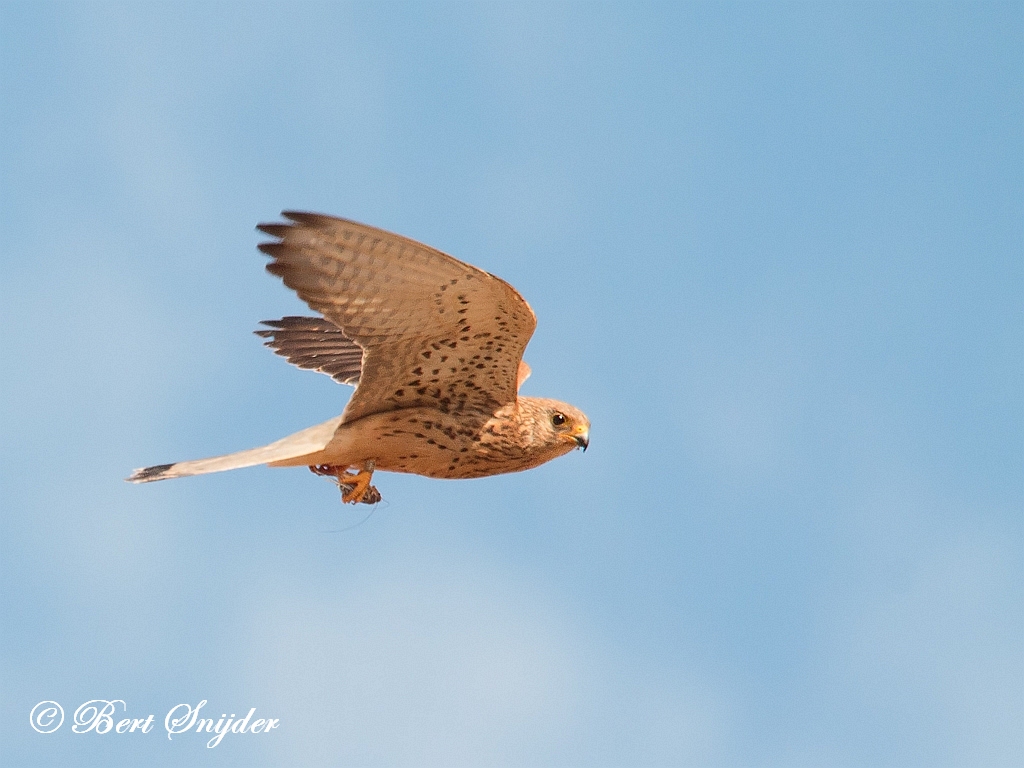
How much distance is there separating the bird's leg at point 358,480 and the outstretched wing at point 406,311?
0.34 m

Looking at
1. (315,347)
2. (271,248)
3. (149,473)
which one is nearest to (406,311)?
(271,248)

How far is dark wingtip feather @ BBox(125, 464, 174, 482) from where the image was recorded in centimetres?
671

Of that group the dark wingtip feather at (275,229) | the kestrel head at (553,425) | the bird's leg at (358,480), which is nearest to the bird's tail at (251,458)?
the bird's leg at (358,480)

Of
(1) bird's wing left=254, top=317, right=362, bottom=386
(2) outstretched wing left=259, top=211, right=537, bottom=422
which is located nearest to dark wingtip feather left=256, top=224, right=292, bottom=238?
(2) outstretched wing left=259, top=211, right=537, bottom=422

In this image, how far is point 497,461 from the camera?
7234mm

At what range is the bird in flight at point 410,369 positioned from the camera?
6.23 metres

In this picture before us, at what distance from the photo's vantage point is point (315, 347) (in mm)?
8984

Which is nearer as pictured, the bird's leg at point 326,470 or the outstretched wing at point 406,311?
the outstretched wing at point 406,311

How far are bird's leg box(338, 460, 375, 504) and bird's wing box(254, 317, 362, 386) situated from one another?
1546mm

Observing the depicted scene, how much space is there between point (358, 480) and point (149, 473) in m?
1.10

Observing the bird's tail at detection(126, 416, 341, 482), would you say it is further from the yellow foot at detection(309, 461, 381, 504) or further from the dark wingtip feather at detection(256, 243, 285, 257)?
the dark wingtip feather at detection(256, 243, 285, 257)

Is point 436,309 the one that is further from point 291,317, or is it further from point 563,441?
point 291,317

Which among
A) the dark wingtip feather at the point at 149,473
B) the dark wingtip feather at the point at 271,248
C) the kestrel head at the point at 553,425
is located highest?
the kestrel head at the point at 553,425

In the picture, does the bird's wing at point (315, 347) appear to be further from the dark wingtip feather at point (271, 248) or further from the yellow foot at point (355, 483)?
the dark wingtip feather at point (271, 248)
